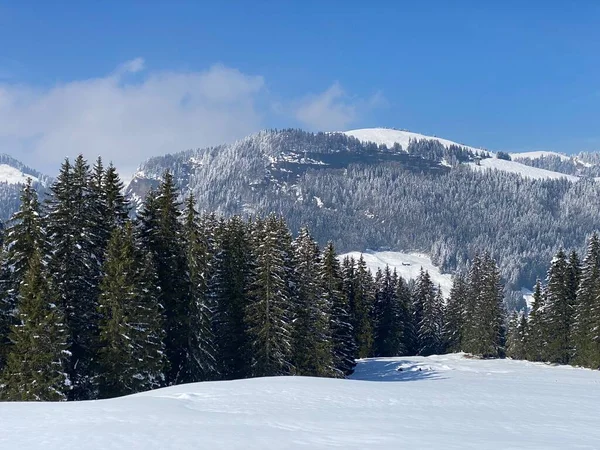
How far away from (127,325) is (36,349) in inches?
174

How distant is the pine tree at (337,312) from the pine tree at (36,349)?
25.8m

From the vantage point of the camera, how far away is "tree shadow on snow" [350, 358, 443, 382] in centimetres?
5127

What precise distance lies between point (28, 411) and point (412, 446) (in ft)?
35.4

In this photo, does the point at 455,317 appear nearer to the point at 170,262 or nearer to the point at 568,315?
the point at 568,315

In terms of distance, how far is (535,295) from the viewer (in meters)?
73.7

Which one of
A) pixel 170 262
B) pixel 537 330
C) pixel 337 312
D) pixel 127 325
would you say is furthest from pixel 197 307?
pixel 537 330

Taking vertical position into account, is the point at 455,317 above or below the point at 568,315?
below

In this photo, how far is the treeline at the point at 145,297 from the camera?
2630 centimetres

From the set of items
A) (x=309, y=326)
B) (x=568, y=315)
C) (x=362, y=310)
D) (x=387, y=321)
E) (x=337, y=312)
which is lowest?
(x=387, y=321)

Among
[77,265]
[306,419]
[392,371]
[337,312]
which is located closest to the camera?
[306,419]

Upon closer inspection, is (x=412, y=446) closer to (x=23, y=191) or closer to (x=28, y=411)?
(x=28, y=411)

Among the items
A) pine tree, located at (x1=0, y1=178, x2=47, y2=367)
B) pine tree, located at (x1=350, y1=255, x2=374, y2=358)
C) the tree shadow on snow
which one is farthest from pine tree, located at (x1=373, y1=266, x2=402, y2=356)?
pine tree, located at (x1=0, y1=178, x2=47, y2=367)

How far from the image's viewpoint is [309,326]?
142 ft

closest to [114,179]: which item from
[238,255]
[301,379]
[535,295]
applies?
[238,255]
